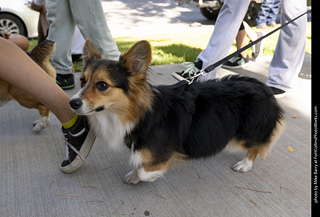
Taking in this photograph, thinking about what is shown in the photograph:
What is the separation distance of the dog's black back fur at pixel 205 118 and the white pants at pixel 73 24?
1.77 m

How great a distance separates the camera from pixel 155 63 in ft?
19.1

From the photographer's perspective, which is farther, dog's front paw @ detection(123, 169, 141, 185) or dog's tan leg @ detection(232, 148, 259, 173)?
dog's tan leg @ detection(232, 148, 259, 173)

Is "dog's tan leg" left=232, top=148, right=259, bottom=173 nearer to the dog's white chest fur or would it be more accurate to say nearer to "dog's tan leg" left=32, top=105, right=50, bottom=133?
the dog's white chest fur

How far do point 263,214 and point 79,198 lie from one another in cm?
145

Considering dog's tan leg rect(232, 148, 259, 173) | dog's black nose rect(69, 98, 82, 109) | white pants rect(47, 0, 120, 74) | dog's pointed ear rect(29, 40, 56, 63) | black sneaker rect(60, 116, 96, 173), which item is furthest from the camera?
white pants rect(47, 0, 120, 74)

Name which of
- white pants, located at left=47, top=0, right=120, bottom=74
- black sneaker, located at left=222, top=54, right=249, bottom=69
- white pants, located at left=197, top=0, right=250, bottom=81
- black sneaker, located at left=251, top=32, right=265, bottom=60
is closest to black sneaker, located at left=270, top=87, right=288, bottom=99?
white pants, located at left=197, top=0, right=250, bottom=81

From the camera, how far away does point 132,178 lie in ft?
8.68

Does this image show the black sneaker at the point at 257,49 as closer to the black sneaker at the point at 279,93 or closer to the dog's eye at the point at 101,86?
the black sneaker at the point at 279,93

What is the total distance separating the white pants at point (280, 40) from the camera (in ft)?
13.2

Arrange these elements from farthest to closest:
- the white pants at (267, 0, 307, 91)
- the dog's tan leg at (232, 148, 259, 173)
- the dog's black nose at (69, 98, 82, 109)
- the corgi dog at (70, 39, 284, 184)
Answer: the white pants at (267, 0, 307, 91), the dog's tan leg at (232, 148, 259, 173), the corgi dog at (70, 39, 284, 184), the dog's black nose at (69, 98, 82, 109)

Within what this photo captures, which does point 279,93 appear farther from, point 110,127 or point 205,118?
point 110,127

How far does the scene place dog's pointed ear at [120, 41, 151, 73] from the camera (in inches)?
88.7

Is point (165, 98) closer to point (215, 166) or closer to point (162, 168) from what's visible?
point (162, 168)

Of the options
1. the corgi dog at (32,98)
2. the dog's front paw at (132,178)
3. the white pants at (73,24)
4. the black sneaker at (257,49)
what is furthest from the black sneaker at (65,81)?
the black sneaker at (257,49)
